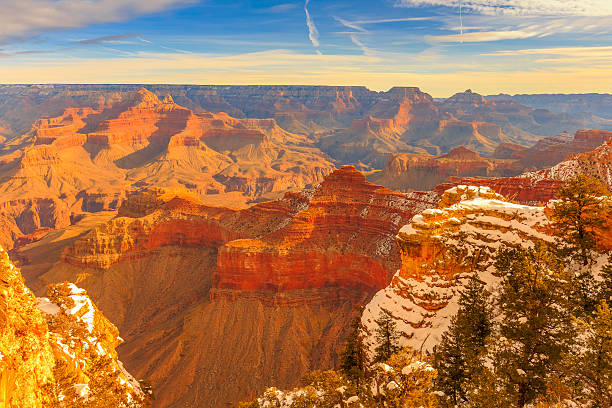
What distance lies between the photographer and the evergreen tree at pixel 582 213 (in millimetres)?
26541

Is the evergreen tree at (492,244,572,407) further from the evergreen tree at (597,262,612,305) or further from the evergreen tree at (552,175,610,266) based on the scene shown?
the evergreen tree at (552,175,610,266)

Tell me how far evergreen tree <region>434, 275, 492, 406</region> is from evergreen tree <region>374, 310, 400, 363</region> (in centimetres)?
368

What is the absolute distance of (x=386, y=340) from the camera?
2883cm

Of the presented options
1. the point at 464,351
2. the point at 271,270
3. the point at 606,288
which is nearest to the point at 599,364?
the point at 464,351

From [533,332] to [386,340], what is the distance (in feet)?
37.1

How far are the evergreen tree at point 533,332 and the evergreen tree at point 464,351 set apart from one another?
1.40m

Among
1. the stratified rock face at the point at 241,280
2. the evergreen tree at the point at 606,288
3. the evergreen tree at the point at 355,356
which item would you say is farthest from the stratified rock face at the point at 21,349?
the stratified rock face at the point at 241,280

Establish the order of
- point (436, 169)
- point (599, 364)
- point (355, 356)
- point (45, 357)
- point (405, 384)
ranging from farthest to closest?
point (436, 169) → point (355, 356) → point (45, 357) → point (405, 384) → point (599, 364)

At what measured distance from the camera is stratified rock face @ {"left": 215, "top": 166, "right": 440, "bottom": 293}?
210ft

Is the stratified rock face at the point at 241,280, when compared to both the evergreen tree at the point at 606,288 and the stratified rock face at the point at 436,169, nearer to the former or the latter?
the evergreen tree at the point at 606,288

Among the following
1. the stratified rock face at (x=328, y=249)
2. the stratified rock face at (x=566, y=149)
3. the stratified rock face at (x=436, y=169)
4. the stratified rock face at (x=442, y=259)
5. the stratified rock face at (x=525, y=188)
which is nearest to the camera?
the stratified rock face at (x=442, y=259)

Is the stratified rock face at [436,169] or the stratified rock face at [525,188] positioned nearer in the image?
the stratified rock face at [525,188]

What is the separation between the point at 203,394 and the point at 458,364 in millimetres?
40982

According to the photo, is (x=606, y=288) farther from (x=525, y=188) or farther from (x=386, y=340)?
(x=525, y=188)
